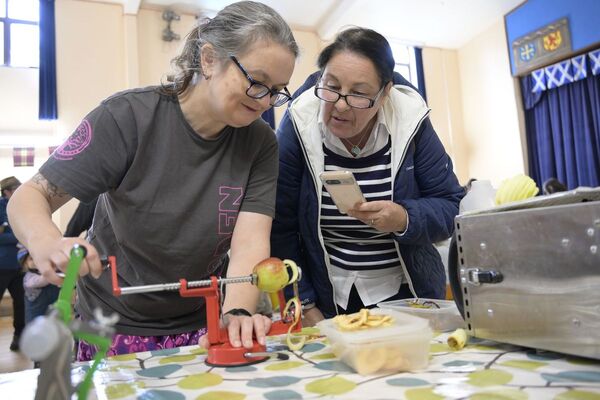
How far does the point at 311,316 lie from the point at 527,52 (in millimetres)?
5243

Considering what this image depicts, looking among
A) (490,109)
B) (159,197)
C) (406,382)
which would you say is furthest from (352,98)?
(490,109)

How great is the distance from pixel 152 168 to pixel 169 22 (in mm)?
4823

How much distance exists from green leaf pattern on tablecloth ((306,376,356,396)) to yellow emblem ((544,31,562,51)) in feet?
17.8

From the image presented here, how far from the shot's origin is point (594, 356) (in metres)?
0.62

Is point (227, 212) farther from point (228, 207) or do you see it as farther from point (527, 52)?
point (527, 52)

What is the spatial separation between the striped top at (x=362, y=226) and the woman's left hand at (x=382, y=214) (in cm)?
10

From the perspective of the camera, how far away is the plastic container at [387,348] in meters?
0.66

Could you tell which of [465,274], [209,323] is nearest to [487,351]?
[465,274]

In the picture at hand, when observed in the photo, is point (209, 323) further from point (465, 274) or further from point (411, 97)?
point (411, 97)

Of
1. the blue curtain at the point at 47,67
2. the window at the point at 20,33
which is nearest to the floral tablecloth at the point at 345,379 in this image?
the blue curtain at the point at 47,67

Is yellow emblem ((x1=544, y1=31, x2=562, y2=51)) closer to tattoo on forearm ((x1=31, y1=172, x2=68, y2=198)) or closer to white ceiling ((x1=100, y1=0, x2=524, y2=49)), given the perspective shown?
white ceiling ((x1=100, y1=0, x2=524, y2=49))

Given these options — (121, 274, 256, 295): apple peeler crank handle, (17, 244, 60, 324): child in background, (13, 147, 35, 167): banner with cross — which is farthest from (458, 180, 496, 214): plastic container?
(13, 147, 35, 167): banner with cross

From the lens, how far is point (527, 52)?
542 cm

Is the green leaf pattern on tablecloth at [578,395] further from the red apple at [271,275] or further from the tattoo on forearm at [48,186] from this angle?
the tattoo on forearm at [48,186]
